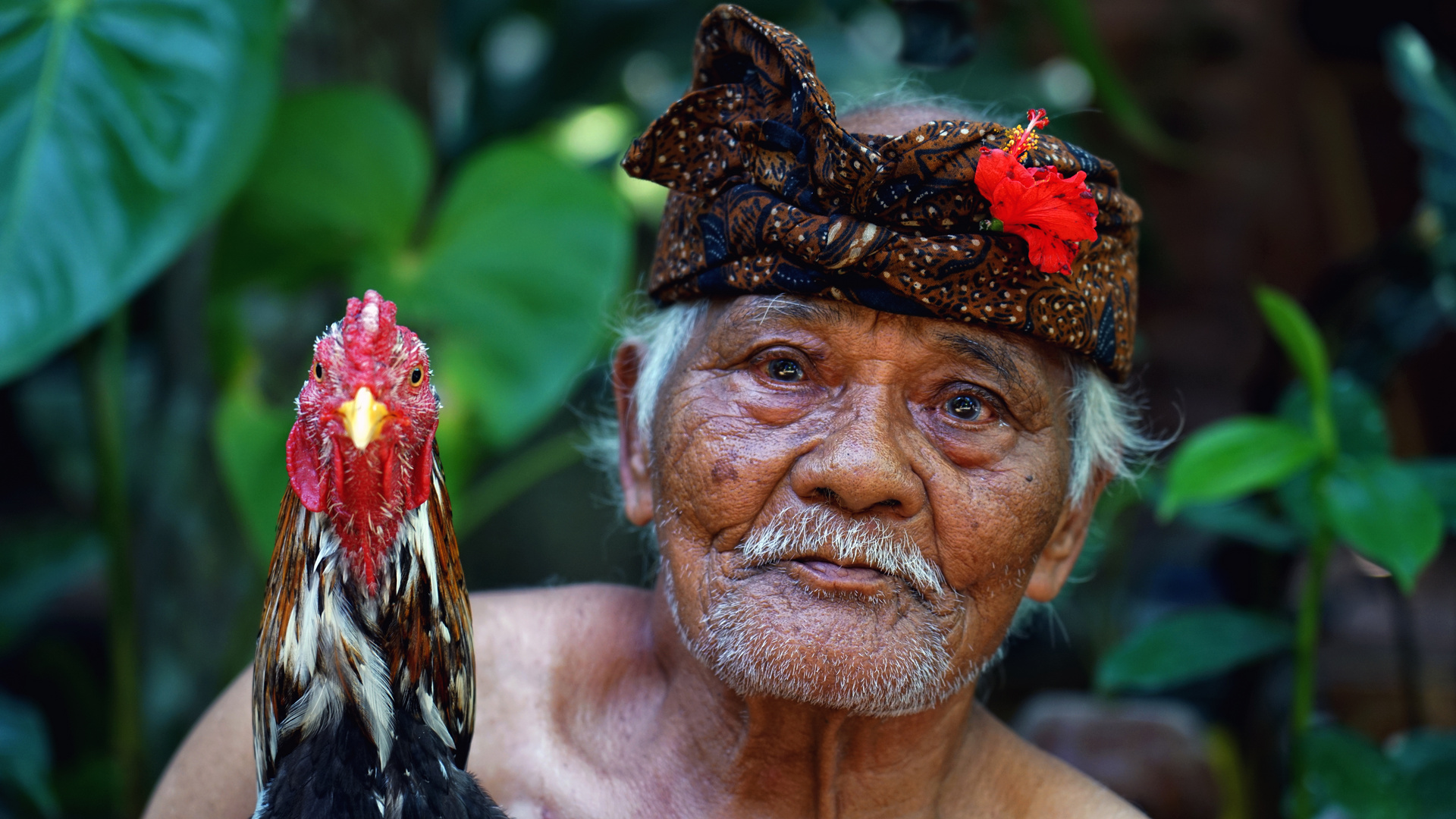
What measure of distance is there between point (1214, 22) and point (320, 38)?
12.2ft

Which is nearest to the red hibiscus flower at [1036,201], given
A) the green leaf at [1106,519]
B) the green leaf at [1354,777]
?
the green leaf at [1106,519]

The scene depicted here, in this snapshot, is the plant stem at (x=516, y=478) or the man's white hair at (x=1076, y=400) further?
the plant stem at (x=516, y=478)

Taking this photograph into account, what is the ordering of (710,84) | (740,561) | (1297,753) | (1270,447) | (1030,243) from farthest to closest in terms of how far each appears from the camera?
1. (1297,753)
2. (1270,447)
3. (710,84)
4. (740,561)
5. (1030,243)

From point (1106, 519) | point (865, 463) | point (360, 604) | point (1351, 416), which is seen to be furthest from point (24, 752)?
point (1351, 416)

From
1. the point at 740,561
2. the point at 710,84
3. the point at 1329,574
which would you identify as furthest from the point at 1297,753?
the point at 1329,574

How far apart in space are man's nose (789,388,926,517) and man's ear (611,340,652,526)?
1.16ft

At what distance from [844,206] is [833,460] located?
1.14 ft

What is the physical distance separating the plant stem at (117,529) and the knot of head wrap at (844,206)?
179 centimetres

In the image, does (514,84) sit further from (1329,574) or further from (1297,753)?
(1329,574)

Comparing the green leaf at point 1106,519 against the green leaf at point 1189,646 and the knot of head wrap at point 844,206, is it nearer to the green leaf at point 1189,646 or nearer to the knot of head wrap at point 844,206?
the green leaf at point 1189,646

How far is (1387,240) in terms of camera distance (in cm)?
310

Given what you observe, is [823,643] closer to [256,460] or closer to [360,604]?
[360,604]

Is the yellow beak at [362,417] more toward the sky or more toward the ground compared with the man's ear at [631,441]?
more toward the sky

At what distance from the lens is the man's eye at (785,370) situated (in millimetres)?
1737
